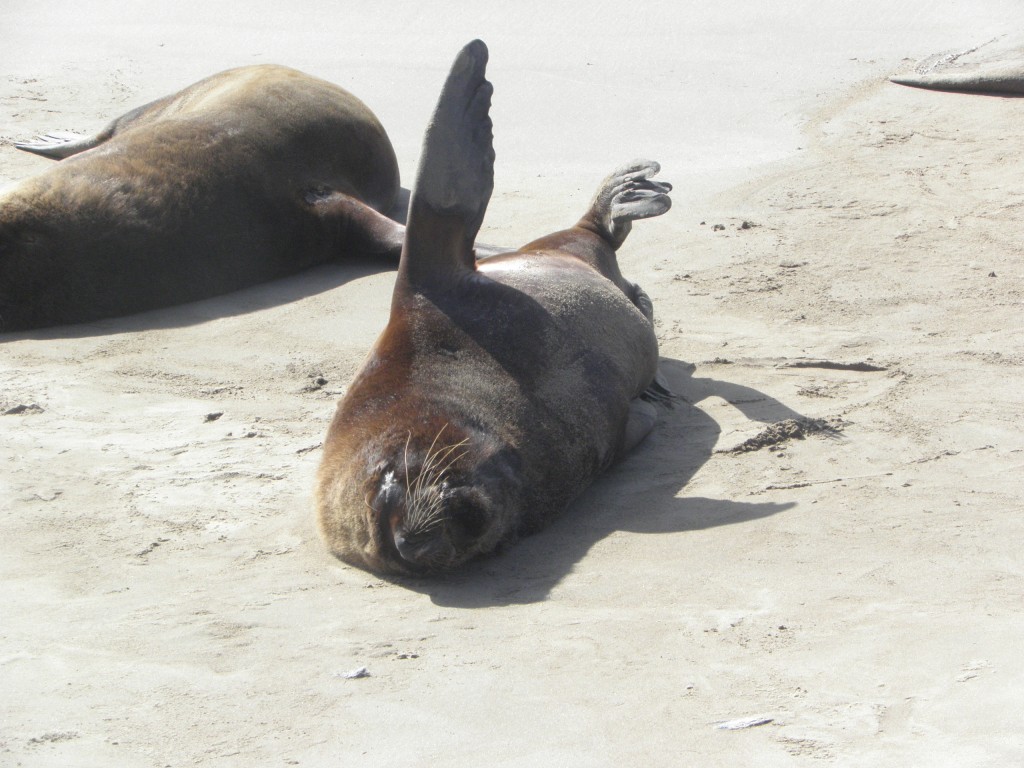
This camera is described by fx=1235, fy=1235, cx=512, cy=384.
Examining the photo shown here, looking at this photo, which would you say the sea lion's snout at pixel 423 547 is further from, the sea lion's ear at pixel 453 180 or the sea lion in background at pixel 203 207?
the sea lion in background at pixel 203 207

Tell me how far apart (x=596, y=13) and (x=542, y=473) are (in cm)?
865

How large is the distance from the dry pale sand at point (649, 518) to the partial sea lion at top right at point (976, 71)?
1.01 ft

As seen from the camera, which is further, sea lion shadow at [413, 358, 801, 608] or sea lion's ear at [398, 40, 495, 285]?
sea lion's ear at [398, 40, 495, 285]

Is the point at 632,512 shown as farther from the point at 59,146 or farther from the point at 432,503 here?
the point at 59,146

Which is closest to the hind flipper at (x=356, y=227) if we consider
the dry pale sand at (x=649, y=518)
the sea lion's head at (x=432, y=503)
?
the dry pale sand at (x=649, y=518)

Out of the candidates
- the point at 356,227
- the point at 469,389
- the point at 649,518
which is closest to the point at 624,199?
the point at 469,389

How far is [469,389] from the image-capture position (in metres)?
4.04

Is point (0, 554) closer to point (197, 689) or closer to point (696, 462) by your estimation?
point (197, 689)

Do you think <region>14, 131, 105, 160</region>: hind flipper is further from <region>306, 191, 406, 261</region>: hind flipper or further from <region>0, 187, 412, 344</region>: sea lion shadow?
<region>0, 187, 412, 344</region>: sea lion shadow

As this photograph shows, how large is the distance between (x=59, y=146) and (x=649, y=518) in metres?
6.37

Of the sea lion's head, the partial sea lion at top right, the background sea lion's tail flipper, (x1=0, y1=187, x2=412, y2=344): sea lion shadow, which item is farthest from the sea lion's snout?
the partial sea lion at top right

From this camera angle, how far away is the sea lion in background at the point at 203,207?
652 centimetres

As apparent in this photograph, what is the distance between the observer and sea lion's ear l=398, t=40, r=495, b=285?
176 inches

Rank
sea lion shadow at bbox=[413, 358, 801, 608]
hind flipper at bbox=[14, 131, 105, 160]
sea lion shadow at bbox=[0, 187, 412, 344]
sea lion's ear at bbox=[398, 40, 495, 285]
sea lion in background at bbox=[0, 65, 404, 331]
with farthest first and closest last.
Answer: hind flipper at bbox=[14, 131, 105, 160], sea lion in background at bbox=[0, 65, 404, 331], sea lion shadow at bbox=[0, 187, 412, 344], sea lion's ear at bbox=[398, 40, 495, 285], sea lion shadow at bbox=[413, 358, 801, 608]
